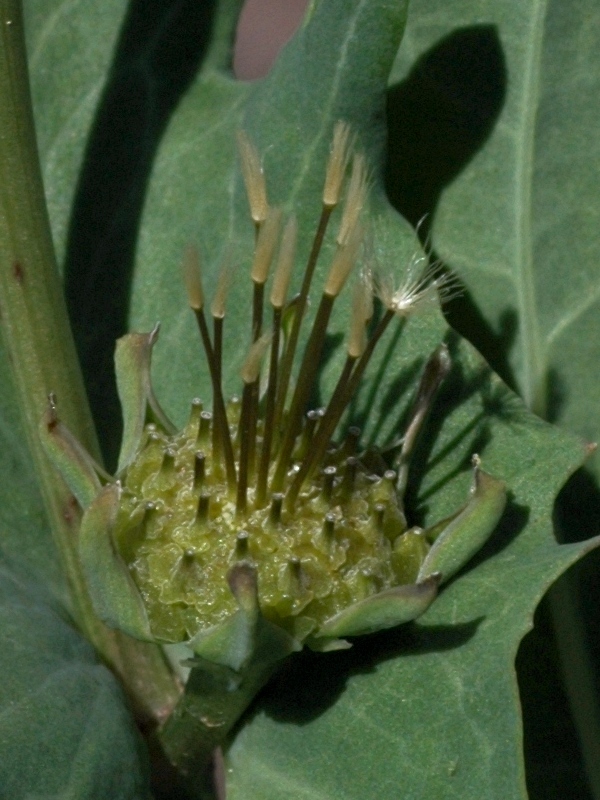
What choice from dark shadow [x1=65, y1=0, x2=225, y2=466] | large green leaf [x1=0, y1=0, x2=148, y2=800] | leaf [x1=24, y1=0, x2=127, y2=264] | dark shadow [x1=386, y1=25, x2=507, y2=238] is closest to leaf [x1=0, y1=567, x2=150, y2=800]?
large green leaf [x1=0, y1=0, x2=148, y2=800]

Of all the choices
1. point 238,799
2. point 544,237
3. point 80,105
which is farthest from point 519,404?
point 80,105

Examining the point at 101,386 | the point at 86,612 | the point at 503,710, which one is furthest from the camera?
the point at 101,386

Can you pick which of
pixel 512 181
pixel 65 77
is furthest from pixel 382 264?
pixel 65 77

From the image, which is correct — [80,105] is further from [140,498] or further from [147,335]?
[140,498]

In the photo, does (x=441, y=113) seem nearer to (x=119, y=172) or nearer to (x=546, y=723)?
(x=119, y=172)

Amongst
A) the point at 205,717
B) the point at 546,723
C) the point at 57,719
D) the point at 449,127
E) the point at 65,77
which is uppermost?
the point at 65,77

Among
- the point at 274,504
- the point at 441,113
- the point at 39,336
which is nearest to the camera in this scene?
the point at 274,504

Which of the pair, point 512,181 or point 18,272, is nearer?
point 18,272
